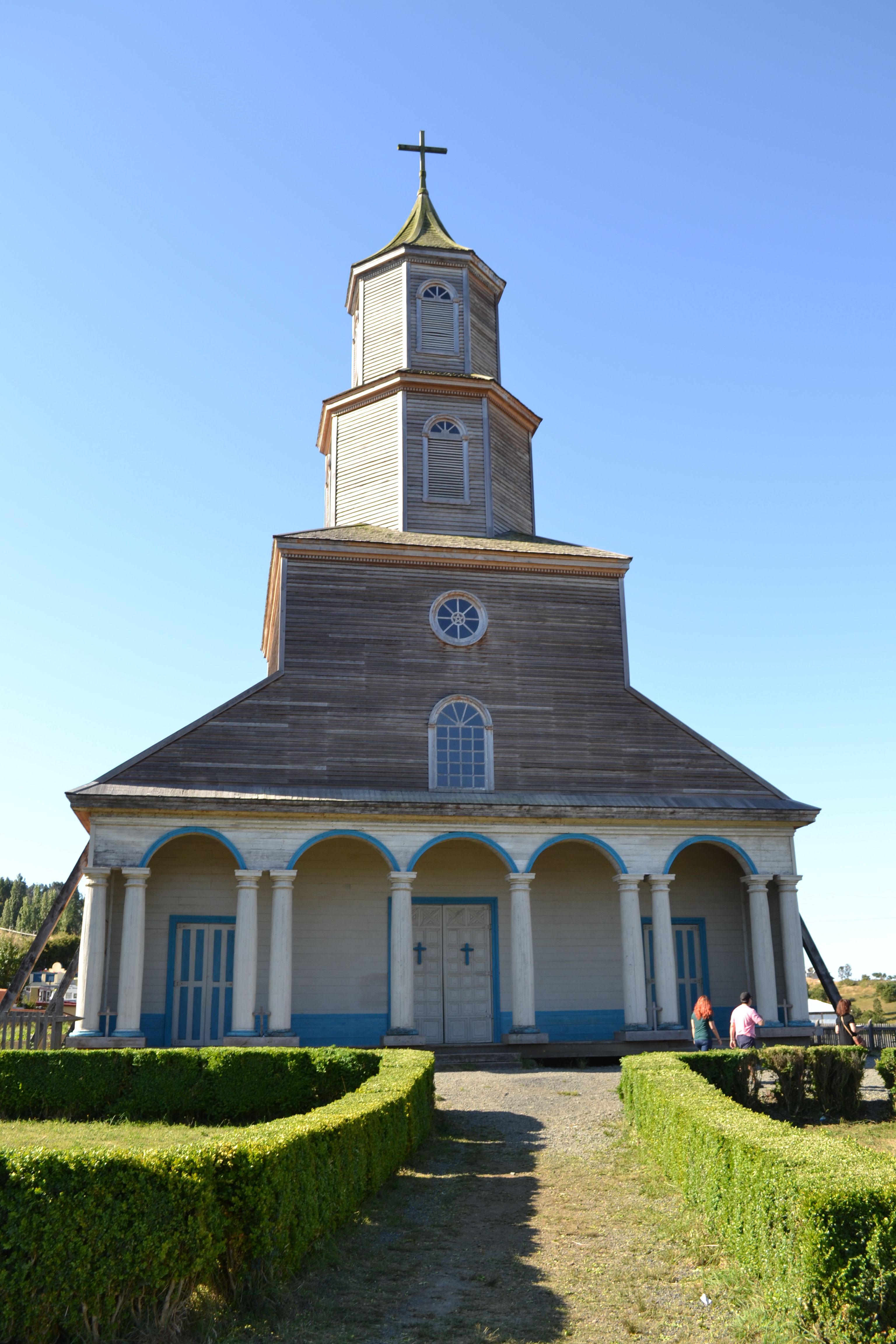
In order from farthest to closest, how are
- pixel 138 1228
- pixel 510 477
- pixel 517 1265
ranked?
pixel 510 477, pixel 517 1265, pixel 138 1228

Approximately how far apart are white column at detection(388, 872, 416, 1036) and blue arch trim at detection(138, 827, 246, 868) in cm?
293

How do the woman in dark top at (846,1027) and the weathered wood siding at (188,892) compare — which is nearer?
the woman in dark top at (846,1027)

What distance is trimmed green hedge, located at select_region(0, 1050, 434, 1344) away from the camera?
6.08m

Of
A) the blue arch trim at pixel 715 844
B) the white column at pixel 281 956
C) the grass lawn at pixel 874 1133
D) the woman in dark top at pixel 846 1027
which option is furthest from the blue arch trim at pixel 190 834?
the grass lawn at pixel 874 1133

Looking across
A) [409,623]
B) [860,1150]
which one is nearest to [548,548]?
[409,623]

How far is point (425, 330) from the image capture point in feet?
93.5

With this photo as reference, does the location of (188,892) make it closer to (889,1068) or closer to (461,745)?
(461,745)

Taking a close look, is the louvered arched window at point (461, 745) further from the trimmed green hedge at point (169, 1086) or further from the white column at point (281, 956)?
the trimmed green hedge at point (169, 1086)

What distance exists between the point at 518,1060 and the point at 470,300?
62.4 ft

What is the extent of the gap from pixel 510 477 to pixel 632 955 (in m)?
12.1

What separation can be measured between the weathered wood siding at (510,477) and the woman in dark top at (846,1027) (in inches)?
500

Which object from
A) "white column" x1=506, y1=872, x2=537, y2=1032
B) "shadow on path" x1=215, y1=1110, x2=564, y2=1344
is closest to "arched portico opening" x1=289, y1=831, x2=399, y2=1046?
"white column" x1=506, y1=872, x2=537, y2=1032

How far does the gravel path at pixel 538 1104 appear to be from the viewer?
12.9 m

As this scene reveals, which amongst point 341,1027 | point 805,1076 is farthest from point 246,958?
point 805,1076
